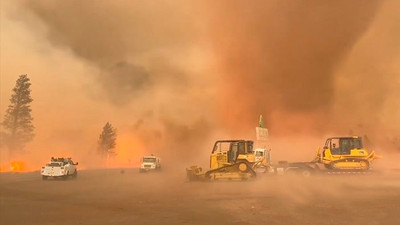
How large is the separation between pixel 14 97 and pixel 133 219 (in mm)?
65613

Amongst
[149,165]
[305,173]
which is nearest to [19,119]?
[149,165]

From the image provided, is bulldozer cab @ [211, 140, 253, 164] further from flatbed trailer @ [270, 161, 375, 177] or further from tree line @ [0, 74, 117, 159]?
tree line @ [0, 74, 117, 159]

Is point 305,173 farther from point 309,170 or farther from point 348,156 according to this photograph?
point 348,156

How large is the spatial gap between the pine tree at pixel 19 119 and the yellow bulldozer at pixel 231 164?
169ft

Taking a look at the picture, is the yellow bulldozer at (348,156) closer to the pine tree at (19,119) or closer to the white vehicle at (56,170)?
the white vehicle at (56,170)

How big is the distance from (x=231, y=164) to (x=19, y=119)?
181 feet

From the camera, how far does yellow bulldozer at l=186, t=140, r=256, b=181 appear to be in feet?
85.7

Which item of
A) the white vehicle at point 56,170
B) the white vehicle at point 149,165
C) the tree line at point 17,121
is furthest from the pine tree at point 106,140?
the white vehicle at point 56,170

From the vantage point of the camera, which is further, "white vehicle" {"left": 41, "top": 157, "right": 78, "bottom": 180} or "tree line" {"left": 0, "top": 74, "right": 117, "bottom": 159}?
"tree line" {"left": 0, "top": 74, "right": 117, "bottom": 159}

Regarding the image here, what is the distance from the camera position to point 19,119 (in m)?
67.9

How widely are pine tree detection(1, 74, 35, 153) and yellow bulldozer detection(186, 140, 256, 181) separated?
169 ft

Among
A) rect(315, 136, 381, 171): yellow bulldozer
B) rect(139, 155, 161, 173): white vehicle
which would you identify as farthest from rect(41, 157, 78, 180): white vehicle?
rect(315, 136, 381, 171): yellow bulldozer

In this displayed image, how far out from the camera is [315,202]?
48.3ft

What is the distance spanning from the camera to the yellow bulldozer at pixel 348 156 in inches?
1258
